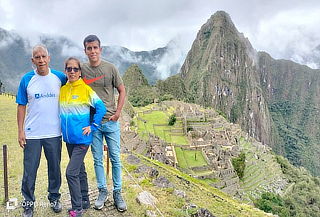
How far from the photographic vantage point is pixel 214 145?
28234 millimetres

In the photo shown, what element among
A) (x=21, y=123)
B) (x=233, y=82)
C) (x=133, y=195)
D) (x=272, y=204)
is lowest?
(x=272, y=204)

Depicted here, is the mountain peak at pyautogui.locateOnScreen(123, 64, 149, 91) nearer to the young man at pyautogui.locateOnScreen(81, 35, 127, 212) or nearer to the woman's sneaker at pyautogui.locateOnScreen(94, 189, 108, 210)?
the woman's sneaker at pyautogui.locateOnScreen(94, 189, 108, 210)

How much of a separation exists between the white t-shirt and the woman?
0.39 ft

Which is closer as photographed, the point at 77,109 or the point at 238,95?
the point at 77,109

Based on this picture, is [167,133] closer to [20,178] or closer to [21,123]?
[20,178]

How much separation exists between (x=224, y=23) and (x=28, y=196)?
386 ft

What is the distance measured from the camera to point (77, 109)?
3596 mm

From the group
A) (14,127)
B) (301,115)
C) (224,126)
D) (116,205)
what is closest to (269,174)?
(224,126)

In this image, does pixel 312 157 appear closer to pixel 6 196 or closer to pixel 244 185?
pixel 244 185

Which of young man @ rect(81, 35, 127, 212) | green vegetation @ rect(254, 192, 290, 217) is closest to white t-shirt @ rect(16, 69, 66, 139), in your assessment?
young man @ rect(81, 35, 127, 212)

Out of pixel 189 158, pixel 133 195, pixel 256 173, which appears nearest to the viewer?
pixel 133 195

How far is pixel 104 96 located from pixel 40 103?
0.76m

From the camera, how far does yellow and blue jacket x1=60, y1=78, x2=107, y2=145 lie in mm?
3580

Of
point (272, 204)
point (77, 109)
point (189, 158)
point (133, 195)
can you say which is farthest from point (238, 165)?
point (77, 109)
